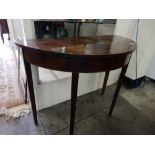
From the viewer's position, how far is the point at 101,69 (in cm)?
88

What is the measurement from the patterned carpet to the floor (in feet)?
0.86

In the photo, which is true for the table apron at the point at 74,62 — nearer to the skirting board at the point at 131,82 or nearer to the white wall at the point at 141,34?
the white wall at the point at 141,34

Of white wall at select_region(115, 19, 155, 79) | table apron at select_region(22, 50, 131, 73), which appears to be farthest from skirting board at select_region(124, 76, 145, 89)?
table apron at select_region(22, 50, 131, 73)

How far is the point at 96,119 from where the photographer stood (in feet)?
4.89

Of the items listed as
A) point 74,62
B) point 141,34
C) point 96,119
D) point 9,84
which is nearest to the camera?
point 74,62

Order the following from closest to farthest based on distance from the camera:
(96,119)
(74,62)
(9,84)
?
(74,62), (96,119), (9,84)

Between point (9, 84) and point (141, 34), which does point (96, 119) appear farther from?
point (9, 84)

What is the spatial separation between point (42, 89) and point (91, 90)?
72cm

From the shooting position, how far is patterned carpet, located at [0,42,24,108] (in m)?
1.65

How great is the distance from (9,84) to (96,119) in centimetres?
130

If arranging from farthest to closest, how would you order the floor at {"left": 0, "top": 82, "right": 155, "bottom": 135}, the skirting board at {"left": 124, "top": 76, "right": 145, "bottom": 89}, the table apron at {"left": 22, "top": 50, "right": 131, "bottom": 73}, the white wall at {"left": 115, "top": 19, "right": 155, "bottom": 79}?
the skirting board at {"left": 124, "top": 76, "right": 145, "bottom": 89} → the white wall at {"left": 115, "top": 19, "right": 155, "bottom": 79} → the floor at {"left": 0, "top": 82, "right": 155, "bottom": 135} → the table apron at {"left": 22, "top": 50, "right": 131, "bottom": 73}

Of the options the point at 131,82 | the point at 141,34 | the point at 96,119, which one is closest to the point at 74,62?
the point at 96,119

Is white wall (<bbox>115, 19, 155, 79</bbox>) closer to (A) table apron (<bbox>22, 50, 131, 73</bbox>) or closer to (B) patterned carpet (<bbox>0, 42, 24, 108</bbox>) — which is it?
(A) table apron (<bbox>22, 50, 131, 73</bbox>)
